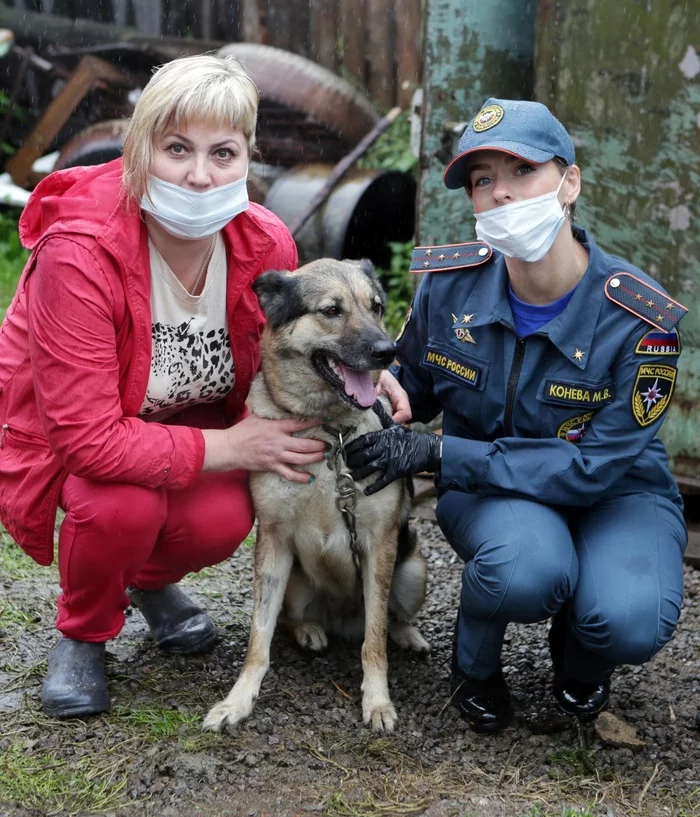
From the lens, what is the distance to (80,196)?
258cm

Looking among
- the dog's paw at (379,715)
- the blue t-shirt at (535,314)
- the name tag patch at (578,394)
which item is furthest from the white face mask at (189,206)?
the dog's paw at (379,715)

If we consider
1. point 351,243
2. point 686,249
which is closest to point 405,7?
point 351,243

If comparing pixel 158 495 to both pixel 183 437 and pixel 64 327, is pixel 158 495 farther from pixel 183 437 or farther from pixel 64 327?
pixel 64 327

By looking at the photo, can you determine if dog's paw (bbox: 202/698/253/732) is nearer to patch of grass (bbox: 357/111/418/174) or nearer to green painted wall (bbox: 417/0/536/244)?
green painted wall (bbox: 417/0/536/244)

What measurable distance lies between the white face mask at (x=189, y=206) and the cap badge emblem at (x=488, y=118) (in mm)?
660

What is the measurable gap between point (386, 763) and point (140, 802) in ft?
2.17

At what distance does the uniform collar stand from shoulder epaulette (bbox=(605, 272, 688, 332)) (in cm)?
4

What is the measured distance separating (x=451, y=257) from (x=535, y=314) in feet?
1.16

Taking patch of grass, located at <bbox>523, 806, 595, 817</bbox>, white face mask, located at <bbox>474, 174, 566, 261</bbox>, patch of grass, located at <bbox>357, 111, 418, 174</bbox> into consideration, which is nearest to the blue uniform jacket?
white face mask, located at <bbox>474, 174, 566, 261</bbox>

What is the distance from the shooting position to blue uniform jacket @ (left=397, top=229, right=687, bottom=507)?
2592mm

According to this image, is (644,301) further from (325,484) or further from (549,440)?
(325,484)

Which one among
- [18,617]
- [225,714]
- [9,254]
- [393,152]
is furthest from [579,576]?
[9,254]

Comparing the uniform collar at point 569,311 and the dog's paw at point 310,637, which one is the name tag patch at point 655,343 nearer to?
the uniform collar at point 569,311

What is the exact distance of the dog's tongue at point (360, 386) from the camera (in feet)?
8.96
